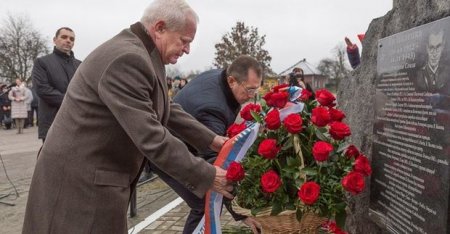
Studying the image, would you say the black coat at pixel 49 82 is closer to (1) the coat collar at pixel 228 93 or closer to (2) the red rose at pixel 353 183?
(1) the coat collar at pixel 228 93

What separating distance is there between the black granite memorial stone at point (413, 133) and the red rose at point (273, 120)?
2.07ft

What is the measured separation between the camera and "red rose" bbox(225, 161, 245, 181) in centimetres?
207

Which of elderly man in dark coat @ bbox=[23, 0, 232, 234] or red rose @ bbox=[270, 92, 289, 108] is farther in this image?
red rose @ bbox=[270, 92, 289, 108]

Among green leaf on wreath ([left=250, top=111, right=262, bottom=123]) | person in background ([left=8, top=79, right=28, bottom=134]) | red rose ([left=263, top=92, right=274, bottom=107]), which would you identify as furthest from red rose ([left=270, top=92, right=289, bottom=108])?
person in background ([left=8, top=79, right=28, bottom=134])

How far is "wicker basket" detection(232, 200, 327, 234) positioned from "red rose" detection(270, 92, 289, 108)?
513 mm

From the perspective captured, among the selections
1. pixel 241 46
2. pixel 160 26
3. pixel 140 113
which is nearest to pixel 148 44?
pixel 160 26

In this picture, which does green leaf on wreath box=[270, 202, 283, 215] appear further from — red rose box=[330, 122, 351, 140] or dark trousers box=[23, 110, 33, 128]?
dark trousers box=[23, 110, 33, 128]

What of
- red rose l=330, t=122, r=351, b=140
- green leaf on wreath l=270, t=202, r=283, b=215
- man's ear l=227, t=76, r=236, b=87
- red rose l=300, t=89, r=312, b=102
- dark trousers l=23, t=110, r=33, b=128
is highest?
man's ear l=227, t=76, r=236, b=87

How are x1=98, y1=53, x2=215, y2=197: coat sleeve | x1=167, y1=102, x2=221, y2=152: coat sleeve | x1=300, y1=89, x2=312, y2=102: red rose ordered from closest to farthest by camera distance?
→ 1. x1=98, y1=53, x2=215, y2=197: coat sleeve
2. x1=300, y1=89, x2=312, y2=102: red rose
3. x1=167, y1=102, x2=221, y2=152: coat sleeve

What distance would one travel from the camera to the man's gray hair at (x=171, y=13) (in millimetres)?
2084

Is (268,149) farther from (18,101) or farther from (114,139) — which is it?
(18,101)

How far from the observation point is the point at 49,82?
16.9ft

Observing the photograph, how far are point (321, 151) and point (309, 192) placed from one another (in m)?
0.19

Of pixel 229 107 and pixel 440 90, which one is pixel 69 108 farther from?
pixel 440 90
